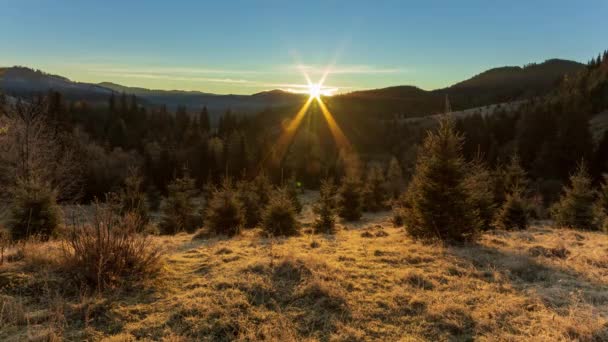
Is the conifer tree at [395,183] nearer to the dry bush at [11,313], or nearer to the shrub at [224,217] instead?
the shrub at [224,217]

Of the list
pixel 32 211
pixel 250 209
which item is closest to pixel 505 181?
pixel 250 209

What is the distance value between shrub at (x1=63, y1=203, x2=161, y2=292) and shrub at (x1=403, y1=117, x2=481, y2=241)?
Answer: 7.63 meters

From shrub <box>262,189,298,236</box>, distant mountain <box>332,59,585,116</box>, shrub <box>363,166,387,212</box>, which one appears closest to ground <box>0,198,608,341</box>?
shrub <box>262,189,298,236</box>

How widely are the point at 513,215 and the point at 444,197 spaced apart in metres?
7.71

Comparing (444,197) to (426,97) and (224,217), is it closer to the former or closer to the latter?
(224,217)

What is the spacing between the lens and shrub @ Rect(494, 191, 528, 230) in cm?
1576

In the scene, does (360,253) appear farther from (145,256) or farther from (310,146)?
(310,146)

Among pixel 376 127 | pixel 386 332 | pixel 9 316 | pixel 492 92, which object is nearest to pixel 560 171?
pixel 386 332

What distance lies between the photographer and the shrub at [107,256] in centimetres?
540

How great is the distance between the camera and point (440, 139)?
10.8 metres

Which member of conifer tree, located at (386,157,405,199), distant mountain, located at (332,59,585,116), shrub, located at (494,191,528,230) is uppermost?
distant mountain, located at (332,59,585,116)

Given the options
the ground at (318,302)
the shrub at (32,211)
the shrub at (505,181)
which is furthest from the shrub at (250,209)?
the ground at (318,302)

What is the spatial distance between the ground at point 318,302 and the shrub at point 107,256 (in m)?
0.29

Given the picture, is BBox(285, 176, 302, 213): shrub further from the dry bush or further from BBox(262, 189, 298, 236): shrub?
the dry bush
